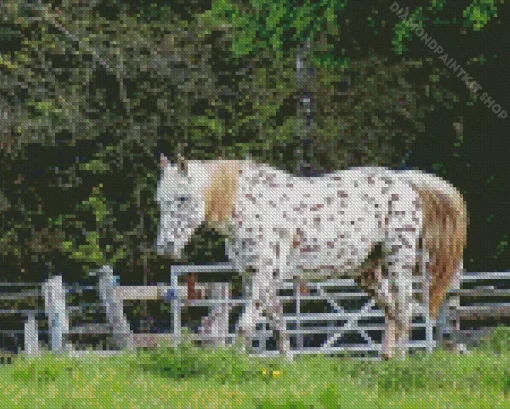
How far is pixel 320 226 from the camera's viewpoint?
1334 centimetres

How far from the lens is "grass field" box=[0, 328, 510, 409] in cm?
930

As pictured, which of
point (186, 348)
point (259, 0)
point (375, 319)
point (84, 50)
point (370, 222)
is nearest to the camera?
point (186, 348)

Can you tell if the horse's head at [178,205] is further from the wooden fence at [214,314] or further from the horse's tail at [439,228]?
the horse's tail at [439,228]

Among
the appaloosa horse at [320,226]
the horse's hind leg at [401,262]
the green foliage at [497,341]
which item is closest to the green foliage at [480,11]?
the green foliage at [497,341]

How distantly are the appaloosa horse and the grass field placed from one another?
974 millimetres

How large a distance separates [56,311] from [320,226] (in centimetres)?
538

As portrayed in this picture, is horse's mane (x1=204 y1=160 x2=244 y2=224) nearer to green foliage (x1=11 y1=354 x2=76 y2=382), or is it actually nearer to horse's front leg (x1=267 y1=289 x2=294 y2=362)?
horse's front leg (x1=267 y1=289 x2=294 y2=362)

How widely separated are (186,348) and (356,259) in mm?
2471

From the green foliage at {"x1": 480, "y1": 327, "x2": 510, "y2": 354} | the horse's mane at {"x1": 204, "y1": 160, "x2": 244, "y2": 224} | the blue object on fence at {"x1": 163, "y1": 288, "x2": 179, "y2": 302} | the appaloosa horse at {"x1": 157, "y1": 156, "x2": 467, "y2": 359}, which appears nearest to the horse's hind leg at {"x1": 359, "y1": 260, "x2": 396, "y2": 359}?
the appaloosa horse at {"x1": 157, "y1": 156, "x2": 467, "y2": 359}

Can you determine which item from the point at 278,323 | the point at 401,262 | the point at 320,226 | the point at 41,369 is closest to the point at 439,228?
the point at 401,262

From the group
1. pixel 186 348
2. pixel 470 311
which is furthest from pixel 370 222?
pixel 470 311

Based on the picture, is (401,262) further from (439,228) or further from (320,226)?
(320,226)

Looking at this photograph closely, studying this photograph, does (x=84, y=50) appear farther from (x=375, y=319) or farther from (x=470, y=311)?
(x=470, y=311)

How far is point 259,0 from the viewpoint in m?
21.3
